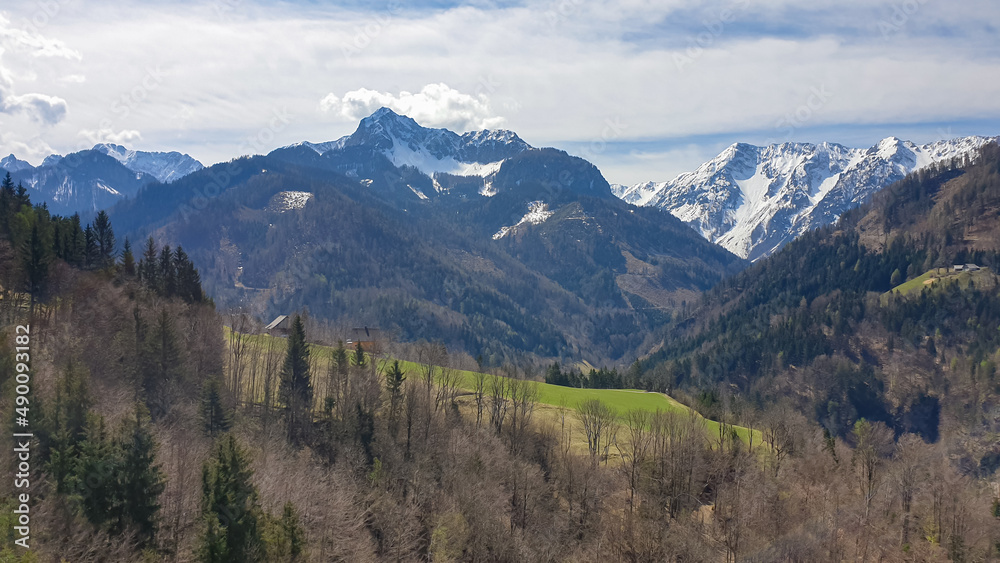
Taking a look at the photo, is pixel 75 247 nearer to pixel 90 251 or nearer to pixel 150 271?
pixel 90 251

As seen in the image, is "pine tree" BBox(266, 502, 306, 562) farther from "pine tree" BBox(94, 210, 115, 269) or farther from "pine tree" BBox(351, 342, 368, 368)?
"pine tree" BBox(94, 210, 115, 269)

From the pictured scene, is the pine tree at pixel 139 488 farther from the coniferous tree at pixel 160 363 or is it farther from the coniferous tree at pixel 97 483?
the coniferous tree at pixel 160 363

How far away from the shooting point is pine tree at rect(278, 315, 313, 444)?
79775mm

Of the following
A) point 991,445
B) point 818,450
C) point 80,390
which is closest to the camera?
point 80,390

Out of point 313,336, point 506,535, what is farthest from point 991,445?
point 313,336

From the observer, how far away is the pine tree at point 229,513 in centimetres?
3919

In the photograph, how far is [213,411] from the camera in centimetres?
6600

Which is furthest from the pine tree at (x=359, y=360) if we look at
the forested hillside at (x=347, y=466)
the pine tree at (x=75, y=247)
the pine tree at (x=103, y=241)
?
the pine tree at (x=75, y=247)

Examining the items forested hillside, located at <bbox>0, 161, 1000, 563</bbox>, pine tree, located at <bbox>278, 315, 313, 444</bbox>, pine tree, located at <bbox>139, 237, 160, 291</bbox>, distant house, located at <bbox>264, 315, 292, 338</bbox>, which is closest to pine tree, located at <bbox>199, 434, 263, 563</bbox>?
forested hillside, located at <bbox>0, 161, 1000, 563</bbox>

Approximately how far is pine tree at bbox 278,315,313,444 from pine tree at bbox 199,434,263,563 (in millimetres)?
36796

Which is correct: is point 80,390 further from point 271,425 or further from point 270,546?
point 271,425

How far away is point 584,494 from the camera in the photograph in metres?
75.9

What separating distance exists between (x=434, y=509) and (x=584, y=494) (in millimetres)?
19494

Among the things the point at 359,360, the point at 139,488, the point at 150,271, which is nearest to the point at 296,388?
the point at 359,360
